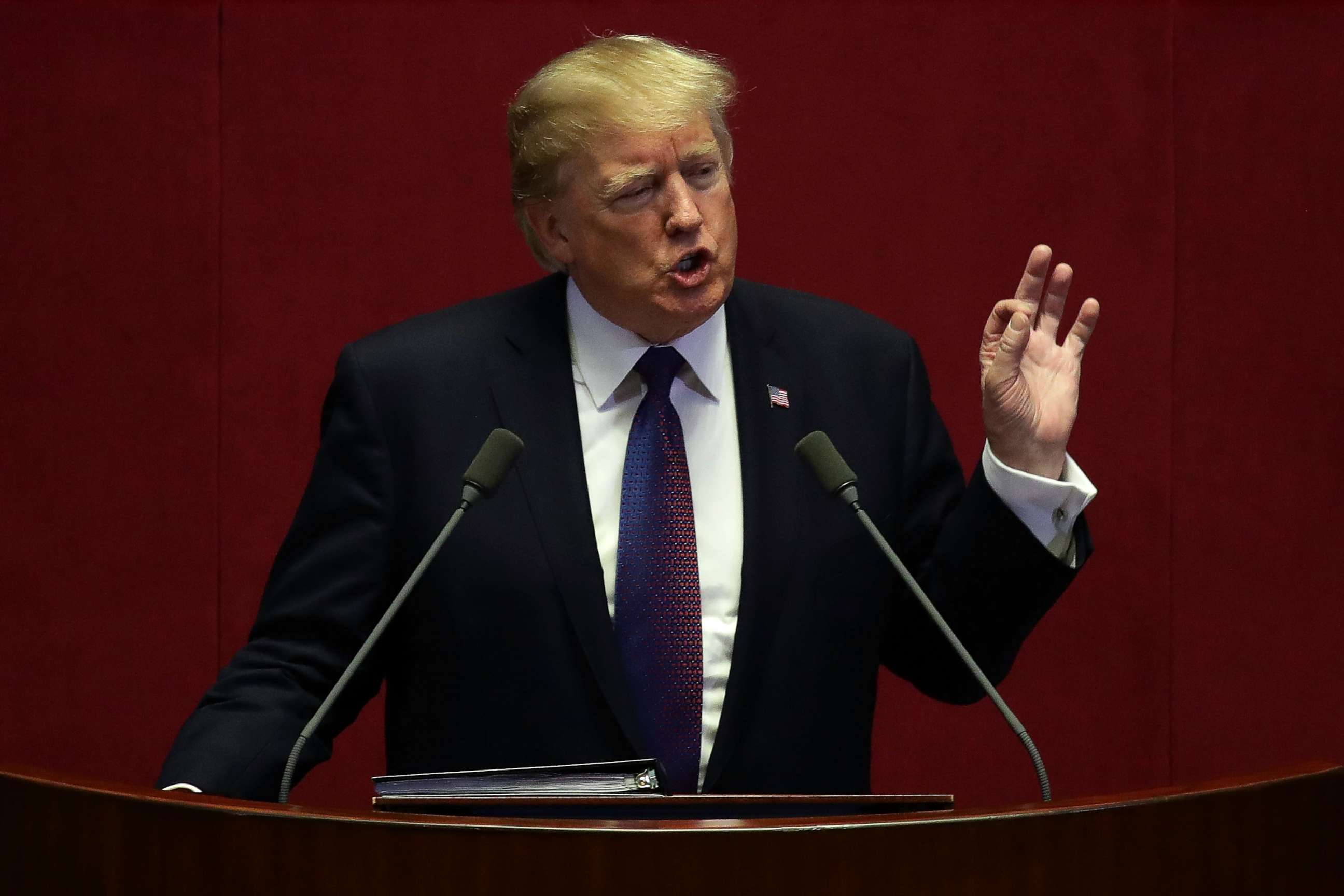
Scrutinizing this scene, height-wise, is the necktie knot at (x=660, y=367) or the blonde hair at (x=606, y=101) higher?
the blonde hair at (x=606, y=101)

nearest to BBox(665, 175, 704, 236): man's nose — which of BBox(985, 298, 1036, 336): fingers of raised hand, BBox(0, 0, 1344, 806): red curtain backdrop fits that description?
BBox(985, 298, 1036, 336): fingers of raised hand

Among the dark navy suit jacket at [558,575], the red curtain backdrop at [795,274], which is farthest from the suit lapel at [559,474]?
the red curtain backdrop at [795,274]

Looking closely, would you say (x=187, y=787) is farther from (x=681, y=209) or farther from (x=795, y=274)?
(x=795, y=274)

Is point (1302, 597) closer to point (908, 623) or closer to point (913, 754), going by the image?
point (913, 754)

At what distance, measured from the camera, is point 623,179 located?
1.66 meters

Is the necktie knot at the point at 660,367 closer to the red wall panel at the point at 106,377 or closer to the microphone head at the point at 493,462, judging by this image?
the microphone head at the point at 493,462

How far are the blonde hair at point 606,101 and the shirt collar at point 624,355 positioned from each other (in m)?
0.16

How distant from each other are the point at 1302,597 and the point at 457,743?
1.55 m

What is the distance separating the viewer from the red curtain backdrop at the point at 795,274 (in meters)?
2.47

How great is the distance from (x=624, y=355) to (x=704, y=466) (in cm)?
14

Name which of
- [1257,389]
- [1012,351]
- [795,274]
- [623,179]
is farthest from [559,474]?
[1257,389]

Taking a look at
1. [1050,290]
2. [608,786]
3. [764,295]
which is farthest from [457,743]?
[1050,290]

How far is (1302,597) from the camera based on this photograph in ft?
8.63

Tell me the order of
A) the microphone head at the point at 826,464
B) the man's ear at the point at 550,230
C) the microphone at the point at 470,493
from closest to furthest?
the microphone at the point at 470,493 < the microphone head at the point at 826,464 < the man's ear at the point at 550,230
